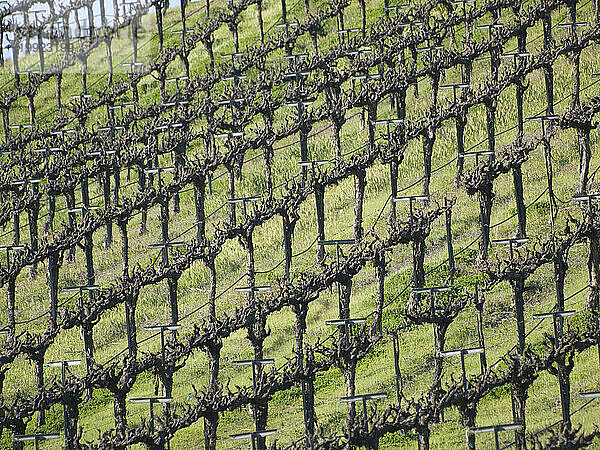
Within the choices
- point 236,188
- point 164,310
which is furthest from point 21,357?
point 236,188

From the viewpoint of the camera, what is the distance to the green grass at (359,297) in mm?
32406

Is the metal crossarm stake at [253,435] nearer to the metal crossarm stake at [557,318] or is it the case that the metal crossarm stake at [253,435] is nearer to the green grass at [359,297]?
the green grass at [359,297]

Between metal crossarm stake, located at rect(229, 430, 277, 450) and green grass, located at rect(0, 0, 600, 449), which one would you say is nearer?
metal crossarm stake, located at rect(229, 430, 277, 450)

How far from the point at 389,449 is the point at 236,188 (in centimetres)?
2233

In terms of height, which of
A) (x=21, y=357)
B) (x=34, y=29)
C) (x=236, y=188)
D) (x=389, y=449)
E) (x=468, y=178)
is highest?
(x=34, y=29)

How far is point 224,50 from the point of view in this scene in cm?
7206

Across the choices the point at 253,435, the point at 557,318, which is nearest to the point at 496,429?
the point at 253,435

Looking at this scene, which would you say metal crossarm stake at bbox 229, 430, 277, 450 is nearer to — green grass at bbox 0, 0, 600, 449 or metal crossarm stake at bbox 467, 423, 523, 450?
metal crossarm stake at bbox 467, 423, 523, 450

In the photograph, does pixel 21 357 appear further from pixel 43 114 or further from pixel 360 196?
pixel 43 114

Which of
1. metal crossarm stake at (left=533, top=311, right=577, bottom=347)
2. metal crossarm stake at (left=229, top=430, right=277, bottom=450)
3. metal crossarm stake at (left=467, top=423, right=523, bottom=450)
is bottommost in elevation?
metal crossarm stake at (left=467, top=423, right=523, bottom=450)

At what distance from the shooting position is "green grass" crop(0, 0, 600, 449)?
106 ft

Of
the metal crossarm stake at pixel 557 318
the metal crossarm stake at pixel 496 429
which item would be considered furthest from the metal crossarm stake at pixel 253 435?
the metal crossarm stake at pixel 557 318

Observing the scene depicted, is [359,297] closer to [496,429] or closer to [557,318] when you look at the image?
[557,318]

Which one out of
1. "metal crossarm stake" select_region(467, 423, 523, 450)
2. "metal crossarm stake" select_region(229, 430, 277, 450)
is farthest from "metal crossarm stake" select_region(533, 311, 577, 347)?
"metal crossarm stake" select_region(229, 430, 277, 450)
